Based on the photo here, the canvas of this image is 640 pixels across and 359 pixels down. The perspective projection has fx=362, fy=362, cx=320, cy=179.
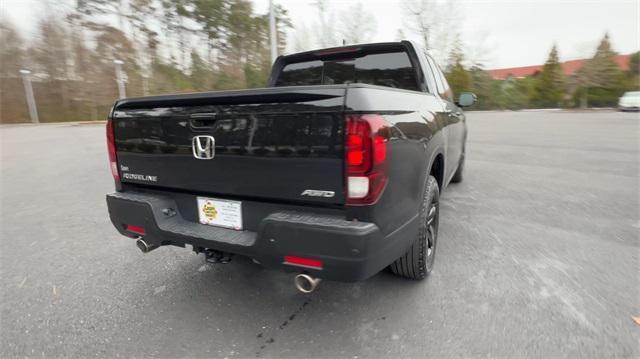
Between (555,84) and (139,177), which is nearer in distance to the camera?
(139,177)

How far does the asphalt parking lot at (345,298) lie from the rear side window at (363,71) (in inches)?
64.0

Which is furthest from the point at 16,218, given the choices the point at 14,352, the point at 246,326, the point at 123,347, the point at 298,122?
the point at 298,122

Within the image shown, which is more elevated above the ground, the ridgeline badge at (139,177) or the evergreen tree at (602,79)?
the evergreen tree at (602,79)

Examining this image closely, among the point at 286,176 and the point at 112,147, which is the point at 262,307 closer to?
the point at 286,176

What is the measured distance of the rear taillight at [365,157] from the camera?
5.67 feet

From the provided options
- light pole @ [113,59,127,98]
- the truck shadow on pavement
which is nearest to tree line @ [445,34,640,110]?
light pole @ [113,59,127,98]

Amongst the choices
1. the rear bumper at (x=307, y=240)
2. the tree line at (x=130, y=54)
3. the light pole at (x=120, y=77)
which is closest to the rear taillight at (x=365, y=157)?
the rear bumper at (x=307, y=240)

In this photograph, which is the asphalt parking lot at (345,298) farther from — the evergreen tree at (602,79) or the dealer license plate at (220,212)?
the evergreen tree at (602,79)

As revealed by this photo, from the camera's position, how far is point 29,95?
2734 cm

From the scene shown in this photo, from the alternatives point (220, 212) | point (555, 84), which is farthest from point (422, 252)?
point (555, 84)

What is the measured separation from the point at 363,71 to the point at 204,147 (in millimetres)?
1962

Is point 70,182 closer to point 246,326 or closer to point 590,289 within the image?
point 246,326

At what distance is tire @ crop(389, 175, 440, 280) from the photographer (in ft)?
8.05

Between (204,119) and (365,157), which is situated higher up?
(204,119)
